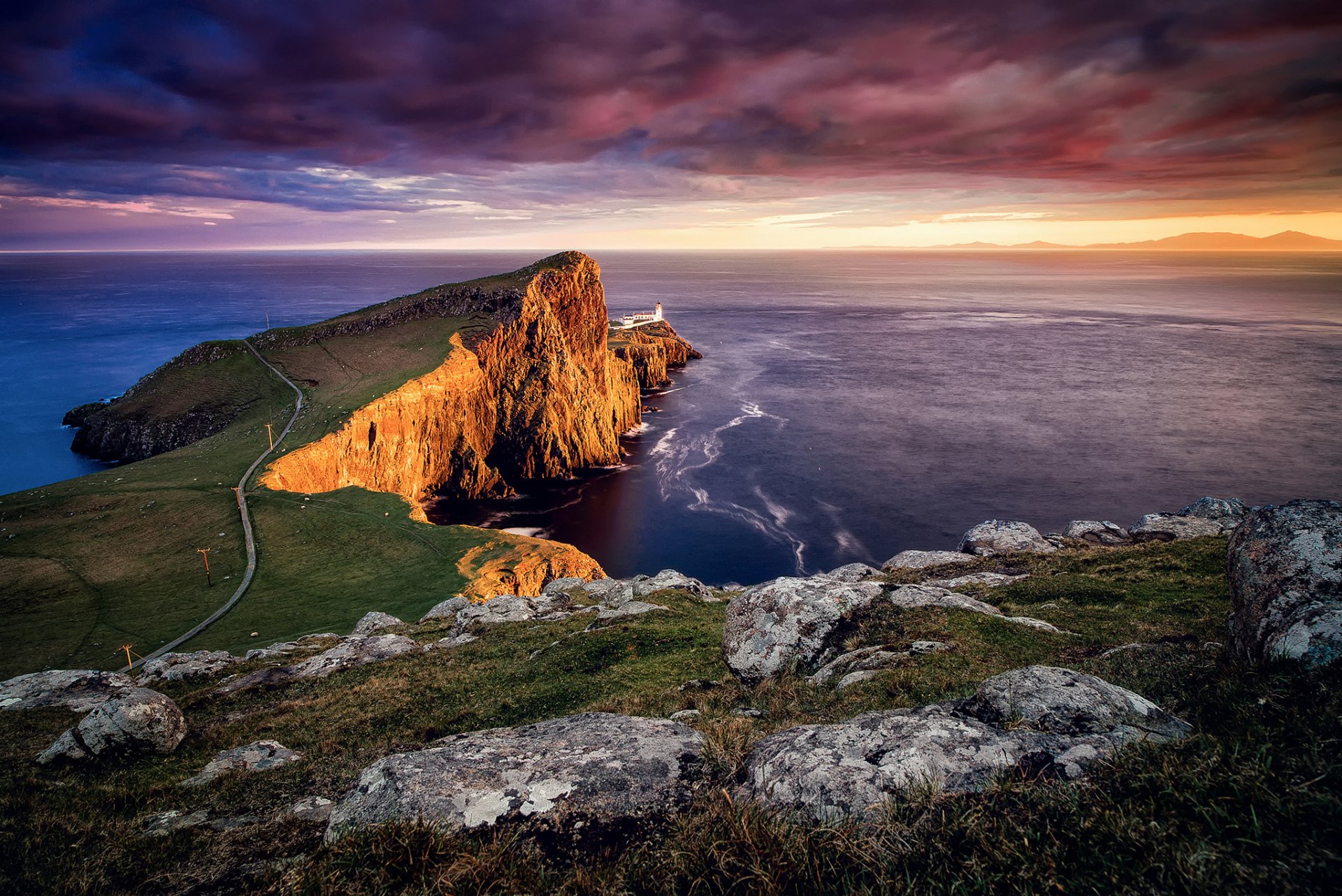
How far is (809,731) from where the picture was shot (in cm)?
833

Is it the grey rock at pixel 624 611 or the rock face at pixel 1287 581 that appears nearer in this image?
the rock face at pixel 1287 581

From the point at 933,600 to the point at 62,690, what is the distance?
31.3 metres

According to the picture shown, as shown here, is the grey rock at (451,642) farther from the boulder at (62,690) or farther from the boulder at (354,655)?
the boulder at (62,690)

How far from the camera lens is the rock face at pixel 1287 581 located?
8.20m

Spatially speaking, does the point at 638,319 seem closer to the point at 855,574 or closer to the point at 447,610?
the point at 447,610

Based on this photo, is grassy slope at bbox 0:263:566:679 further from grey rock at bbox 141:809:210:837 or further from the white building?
the white building

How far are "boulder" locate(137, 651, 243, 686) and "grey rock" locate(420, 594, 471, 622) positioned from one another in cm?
949

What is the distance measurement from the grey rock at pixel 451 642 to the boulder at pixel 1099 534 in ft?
117

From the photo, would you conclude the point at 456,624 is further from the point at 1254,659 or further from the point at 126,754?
the point at 1254,659

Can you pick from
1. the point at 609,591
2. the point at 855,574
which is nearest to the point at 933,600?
the point at 855,574

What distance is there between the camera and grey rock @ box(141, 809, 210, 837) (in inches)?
365

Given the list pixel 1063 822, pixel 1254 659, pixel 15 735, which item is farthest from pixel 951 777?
pixel 15 735

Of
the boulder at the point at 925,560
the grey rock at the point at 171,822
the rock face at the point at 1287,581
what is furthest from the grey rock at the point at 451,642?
the rock face at the point at 1287,581

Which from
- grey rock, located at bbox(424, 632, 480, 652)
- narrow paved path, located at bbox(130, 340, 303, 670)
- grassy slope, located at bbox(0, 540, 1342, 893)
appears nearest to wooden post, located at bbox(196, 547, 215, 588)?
narrow paved path, located at bbox(130, 340, 303, 670)
